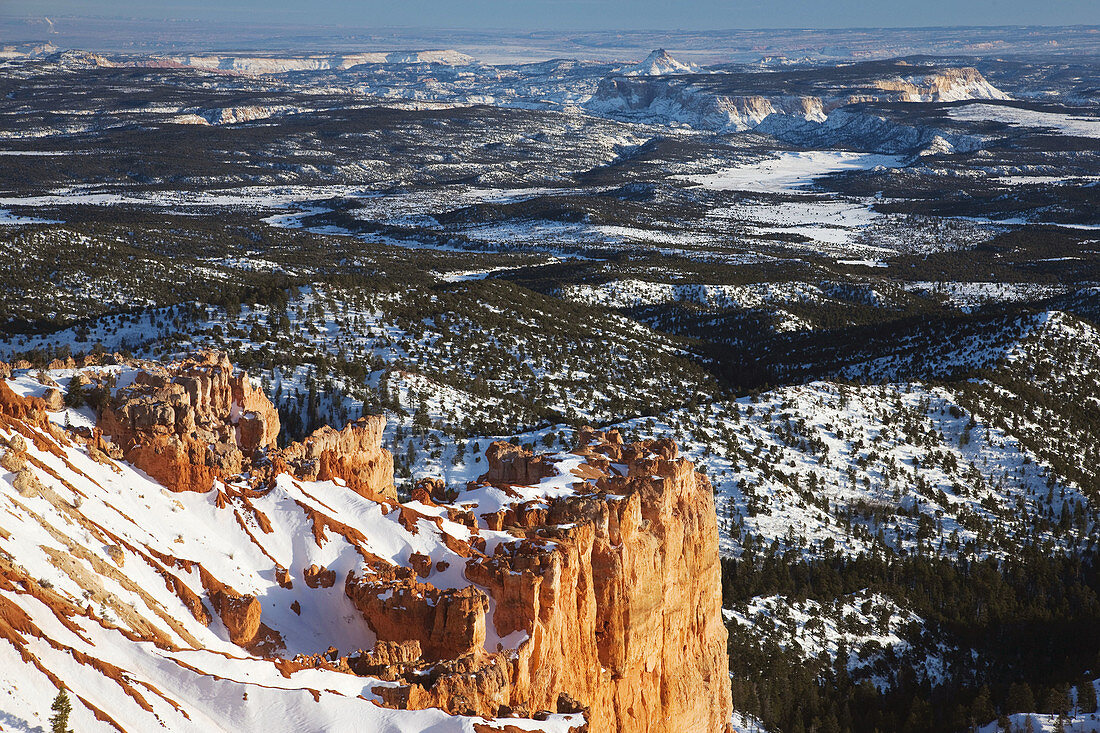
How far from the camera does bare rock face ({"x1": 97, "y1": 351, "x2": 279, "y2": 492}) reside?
105ft

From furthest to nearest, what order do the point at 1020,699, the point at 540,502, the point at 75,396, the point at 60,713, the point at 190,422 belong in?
the point at 1020,699 < the point at 540,502 < the point at 75,396 < the point at 190,422 < the point at 60,713

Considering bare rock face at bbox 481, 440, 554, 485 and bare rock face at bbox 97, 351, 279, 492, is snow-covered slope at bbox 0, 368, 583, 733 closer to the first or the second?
bare rock face at bbox 97, 351, 279, 492

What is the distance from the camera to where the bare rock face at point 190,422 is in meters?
32.0

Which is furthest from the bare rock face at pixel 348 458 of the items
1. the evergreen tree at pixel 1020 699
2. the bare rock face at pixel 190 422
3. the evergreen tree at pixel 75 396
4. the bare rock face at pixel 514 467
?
the evergreen tree at pixel 1020 699

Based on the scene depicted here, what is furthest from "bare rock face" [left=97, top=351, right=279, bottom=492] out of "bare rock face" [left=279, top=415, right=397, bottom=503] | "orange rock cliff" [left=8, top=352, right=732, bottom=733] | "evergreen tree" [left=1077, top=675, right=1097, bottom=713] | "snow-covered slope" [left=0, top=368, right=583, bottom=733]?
"evergreen tree" [left=1077, top=675, right=1097, bottom=713]

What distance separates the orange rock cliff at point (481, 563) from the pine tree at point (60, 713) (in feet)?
17.7

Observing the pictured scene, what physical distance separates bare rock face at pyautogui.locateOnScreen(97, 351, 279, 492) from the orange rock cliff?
65 millimetres

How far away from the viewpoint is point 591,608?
32812mm

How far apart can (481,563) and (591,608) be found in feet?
14.2

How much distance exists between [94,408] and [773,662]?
3724cm

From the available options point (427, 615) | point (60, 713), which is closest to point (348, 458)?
point (427, 615)

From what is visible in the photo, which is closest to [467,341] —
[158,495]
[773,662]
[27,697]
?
[773,662]

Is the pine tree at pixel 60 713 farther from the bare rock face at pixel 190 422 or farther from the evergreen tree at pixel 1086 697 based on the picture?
the evergreen tree at pixel 1086 697

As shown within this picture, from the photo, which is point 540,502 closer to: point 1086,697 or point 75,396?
point 75,396
